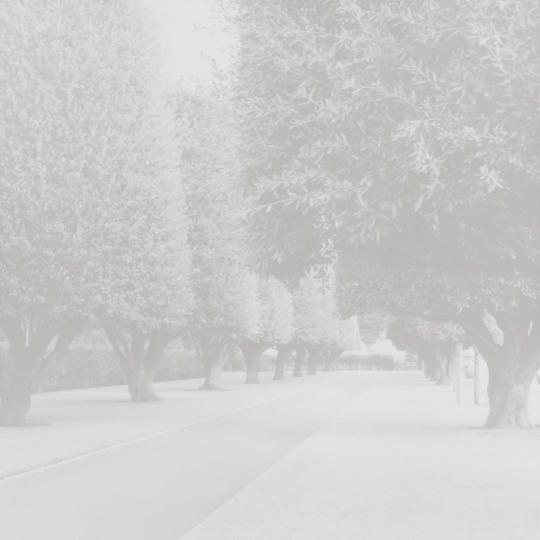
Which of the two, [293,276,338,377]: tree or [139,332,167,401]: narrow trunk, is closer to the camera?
[139,332,167,401]: narrow trunk

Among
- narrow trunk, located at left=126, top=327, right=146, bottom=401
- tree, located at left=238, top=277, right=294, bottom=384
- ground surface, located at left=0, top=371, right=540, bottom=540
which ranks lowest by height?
ground surface, located at left=0, top=371, right=540, bottom=540

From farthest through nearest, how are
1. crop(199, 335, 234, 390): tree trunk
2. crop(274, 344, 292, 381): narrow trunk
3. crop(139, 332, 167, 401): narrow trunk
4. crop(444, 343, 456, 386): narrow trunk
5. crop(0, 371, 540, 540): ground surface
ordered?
crop(274, 344, 292, 381): narrow trunk
crop(444, 343, 456, 386): narrow trunk
crop(199, 335, 234, 390): tree trunk
crop(139, 332, 167, 401): narrow trunk
crop(0, 371, 540, 540): ground surface

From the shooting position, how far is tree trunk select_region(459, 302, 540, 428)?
2016cm

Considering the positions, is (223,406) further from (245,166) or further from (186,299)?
(245,166)

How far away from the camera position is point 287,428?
20953 mm

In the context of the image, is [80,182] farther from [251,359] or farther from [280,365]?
[280,365]

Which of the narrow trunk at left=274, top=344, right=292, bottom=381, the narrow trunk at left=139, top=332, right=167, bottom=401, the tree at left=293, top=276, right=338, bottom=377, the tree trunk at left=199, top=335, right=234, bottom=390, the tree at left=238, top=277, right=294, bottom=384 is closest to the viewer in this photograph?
the narrow trunk at left=139, top=332, right=167, bottom=401

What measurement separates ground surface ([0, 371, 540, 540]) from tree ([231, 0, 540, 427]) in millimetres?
2984

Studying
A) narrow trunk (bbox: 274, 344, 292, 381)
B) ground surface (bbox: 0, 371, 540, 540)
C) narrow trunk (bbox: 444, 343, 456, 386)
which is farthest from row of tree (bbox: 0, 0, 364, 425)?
narrow trunk (bbox: 274, 344, 292, 381)

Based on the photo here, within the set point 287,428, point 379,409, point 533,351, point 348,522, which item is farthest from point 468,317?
point 348,522

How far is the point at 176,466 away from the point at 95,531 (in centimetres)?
498

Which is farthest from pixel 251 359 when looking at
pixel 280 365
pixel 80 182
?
pixel 80 182

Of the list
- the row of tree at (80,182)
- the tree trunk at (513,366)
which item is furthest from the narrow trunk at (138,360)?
the tree trunk at (513,366)

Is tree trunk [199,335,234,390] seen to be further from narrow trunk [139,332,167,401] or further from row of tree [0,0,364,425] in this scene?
row of tree [0,0,364,425]
